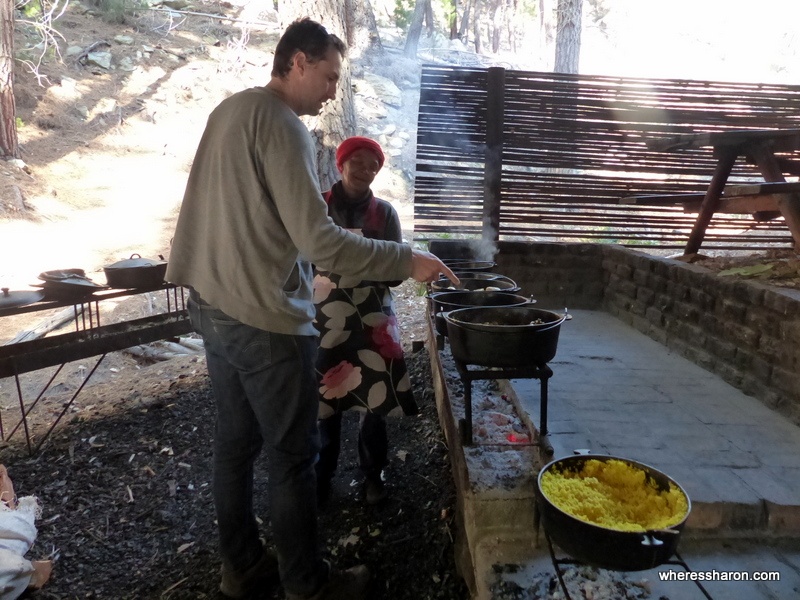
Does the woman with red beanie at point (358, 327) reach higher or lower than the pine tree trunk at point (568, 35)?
lower

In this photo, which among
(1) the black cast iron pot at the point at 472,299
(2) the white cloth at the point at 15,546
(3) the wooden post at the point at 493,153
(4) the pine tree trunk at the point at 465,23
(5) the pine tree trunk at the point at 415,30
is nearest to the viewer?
(2) the white cloth at the point at 15,546

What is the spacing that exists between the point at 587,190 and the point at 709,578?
4.60 meters

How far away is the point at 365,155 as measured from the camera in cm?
292

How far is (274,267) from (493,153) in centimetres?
417

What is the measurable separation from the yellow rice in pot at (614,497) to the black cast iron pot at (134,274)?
328cm

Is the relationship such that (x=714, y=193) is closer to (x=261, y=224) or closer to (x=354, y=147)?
(x=354, y=147)

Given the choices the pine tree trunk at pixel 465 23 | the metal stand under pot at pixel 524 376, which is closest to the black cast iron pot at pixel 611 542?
the metal stand under pot at pixel 524 376

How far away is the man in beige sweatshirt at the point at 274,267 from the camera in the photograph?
1.81 metres

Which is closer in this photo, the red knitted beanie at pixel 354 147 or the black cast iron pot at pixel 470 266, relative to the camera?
the red knitted beanie at pixel 354 147

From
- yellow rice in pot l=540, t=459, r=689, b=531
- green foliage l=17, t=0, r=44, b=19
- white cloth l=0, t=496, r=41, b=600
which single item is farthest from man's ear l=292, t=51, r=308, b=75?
green foliage l=17, t=0, r=44, b=19

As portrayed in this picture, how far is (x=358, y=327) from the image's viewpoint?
9.52 feet

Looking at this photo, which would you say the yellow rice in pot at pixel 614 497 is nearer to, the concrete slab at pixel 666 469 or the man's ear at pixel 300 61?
the concrete slab at pixel 666 469

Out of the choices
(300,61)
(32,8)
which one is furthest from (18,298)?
(32,8)

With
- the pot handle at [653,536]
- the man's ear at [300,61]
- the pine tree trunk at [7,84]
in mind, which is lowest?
the pot handle at [653,536]
